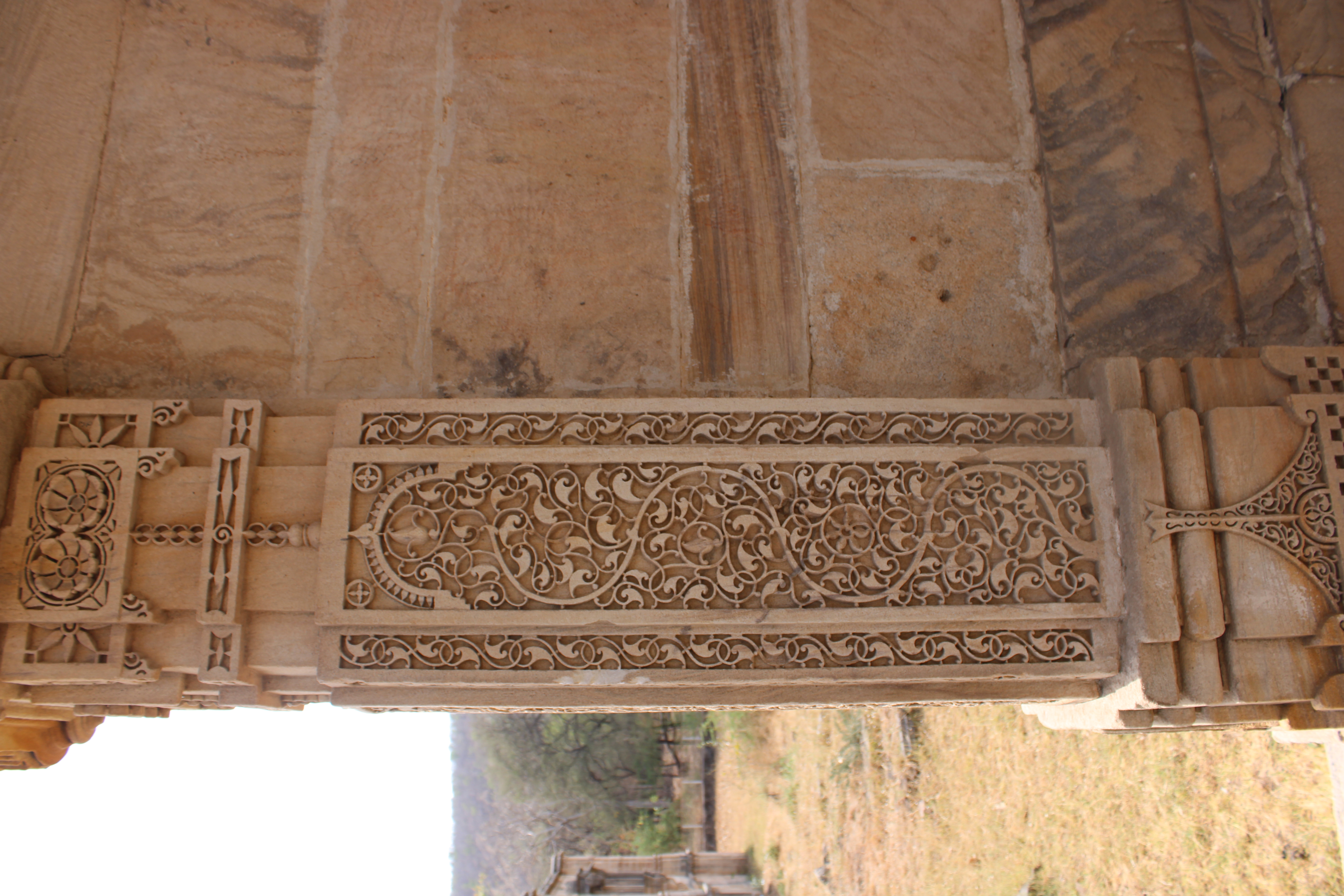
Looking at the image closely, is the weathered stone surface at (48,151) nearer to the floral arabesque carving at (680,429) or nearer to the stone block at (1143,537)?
the floral arabesque carving at (680,429)

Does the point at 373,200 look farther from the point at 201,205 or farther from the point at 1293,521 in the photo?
the point at 1293,521

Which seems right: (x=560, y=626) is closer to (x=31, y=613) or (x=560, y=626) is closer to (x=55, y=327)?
(x=31, y=613)

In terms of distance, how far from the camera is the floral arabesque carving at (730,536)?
2393 millimetres

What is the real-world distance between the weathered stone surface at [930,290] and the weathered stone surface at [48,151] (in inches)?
94.4

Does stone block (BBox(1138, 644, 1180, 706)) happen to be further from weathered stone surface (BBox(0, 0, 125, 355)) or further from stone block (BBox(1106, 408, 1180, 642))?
weathered stone surface (BBox(0, 0, 125, 355))

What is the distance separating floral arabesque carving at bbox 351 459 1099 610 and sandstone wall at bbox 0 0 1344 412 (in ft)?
1.26

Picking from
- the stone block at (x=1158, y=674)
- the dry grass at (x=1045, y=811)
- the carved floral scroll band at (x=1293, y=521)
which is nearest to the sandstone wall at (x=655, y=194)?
the carved floral scroll band at (x=1293, y=521)

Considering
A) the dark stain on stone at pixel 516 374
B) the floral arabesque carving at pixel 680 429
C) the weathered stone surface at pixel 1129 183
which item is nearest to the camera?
the floral arabesque carving at pixel 680 429

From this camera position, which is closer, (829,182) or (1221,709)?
(1221,709)

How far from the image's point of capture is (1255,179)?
290 centimetres

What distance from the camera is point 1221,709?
2705 mm

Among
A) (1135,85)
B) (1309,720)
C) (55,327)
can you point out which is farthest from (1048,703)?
(55,327)

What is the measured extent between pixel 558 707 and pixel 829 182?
6.23 feet

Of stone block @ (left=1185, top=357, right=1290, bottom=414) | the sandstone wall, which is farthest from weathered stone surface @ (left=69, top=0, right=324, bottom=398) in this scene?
stone block @ (left=1185, top=357, right=1290, bottom=414)
